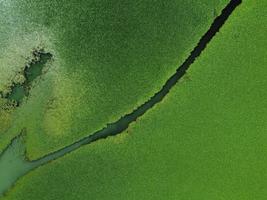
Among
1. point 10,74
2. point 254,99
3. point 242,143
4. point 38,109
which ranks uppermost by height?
point 10,74

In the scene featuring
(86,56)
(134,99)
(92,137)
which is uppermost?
(86,56)

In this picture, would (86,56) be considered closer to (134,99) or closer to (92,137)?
(134,99)

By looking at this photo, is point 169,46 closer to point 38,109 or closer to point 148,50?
point 148,50

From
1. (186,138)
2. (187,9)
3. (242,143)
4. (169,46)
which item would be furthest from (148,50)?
(242,143)

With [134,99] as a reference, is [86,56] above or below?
above

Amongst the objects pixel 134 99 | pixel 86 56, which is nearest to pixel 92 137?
pixel 134 99
